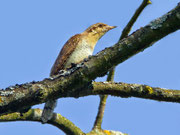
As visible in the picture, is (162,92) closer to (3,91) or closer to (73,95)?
(73,95)

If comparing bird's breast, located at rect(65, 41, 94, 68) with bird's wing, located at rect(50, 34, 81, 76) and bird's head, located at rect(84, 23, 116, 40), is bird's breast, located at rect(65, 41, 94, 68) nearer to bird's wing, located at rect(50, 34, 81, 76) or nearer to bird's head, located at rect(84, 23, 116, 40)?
bird's wing, located at rect(50, 34, 81, 76)

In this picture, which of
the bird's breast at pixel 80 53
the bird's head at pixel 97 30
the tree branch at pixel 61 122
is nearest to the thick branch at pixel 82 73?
the tree branch at pixel 61 122

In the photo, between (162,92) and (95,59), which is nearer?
(95,59)

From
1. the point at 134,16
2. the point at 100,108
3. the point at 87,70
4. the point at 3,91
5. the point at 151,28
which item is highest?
the point at 134,16

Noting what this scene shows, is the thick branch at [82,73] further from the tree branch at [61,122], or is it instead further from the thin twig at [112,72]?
the tree branch at [61,122]

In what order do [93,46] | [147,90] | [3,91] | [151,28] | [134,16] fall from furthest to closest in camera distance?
[93,46], [134,16], [147,90], [3,91], [151,28]

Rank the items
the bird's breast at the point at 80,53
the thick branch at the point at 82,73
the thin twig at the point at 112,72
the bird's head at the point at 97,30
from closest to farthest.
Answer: the thick branch at the point at 82,73 < the thin twig at the point at 112,72 < the bird's breast at the point at 80,53 < the bird's head at the point at 97,30

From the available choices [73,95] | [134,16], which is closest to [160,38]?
[73,95]
